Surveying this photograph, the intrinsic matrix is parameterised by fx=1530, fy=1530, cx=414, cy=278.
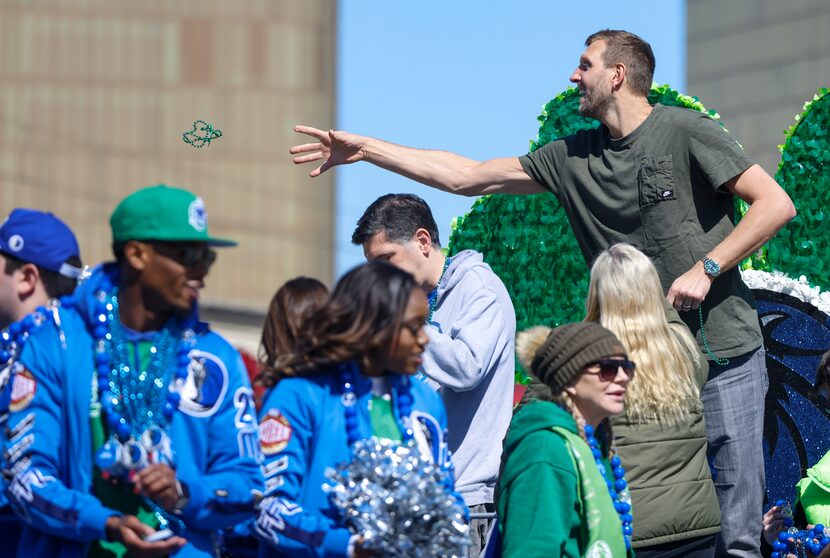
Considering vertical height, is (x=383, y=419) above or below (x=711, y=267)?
below

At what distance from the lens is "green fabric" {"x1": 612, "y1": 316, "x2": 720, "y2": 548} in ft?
15.4

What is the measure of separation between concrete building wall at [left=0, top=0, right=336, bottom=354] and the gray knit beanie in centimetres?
3608

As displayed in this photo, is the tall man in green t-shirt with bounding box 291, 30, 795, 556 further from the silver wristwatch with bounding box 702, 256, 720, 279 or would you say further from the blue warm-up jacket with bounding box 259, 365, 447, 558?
the blue warm-up jacket with bounding box 259, 365, 447, 558

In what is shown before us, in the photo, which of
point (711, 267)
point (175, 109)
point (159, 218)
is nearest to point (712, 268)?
point (711, 267)

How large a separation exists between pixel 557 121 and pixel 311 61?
35.3 meters

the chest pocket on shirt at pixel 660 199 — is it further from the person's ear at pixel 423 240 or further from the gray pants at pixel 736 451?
the person's ear at pixel 423 240

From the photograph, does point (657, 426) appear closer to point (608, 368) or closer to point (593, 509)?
point (608, 368)

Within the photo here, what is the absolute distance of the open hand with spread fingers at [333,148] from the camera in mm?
5797

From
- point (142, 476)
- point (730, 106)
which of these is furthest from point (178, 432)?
point (730, 106)

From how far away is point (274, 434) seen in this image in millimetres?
3797

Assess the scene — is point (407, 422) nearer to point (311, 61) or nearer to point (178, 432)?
point (178, 432)

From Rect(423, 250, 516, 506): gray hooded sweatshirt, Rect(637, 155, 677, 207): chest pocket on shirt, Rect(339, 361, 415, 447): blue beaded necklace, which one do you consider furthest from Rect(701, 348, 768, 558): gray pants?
Rect(339, 361, 415, 447): blue beaded necklace

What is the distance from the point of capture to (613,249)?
16.2 ft

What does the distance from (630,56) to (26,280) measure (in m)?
2.44
